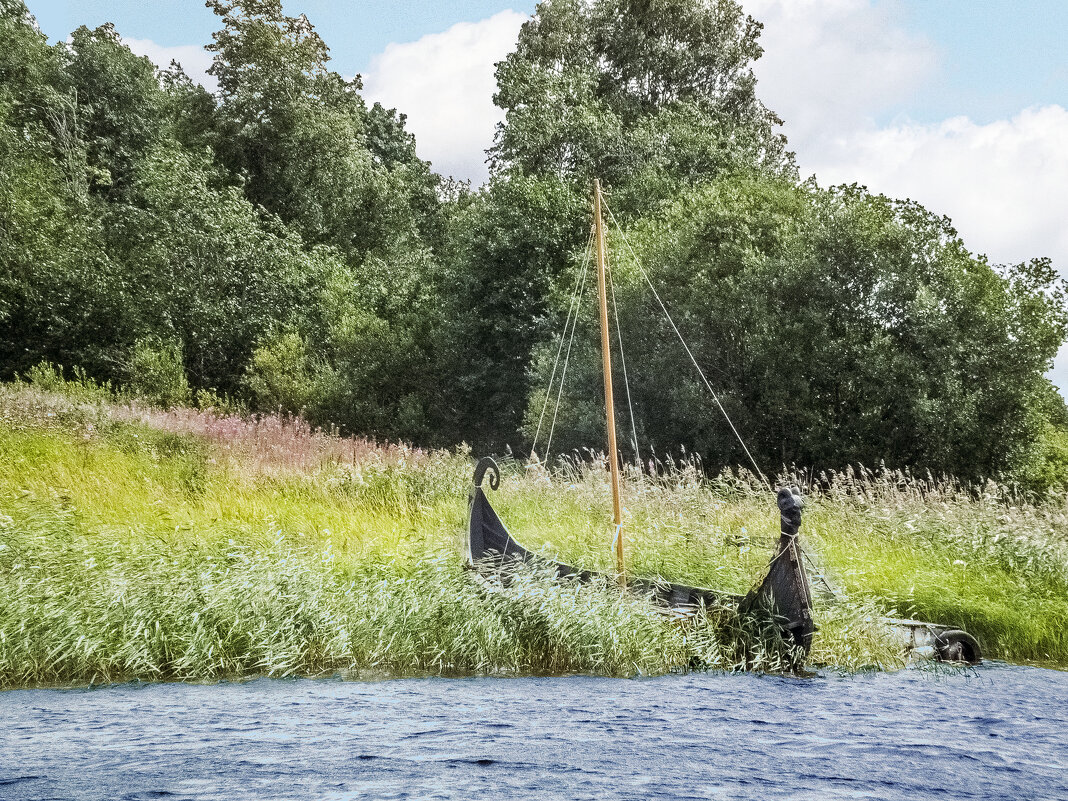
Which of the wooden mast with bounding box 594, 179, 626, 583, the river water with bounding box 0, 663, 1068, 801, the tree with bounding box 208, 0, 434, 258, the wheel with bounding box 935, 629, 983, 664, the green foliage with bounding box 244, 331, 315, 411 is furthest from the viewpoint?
the tree with bounding box 208, 0, 434, 258

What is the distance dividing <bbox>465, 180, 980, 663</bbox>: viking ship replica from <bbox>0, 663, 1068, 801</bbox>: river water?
44 cm

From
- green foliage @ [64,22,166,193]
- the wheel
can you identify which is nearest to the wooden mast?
the wheel

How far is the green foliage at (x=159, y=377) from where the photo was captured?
66.1 feet

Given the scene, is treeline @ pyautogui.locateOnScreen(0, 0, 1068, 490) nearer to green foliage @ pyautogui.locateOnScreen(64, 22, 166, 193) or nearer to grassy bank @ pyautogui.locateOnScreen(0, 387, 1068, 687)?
green foliage @ pyautogui.locateOnScreen(64, 22, 166, 193)

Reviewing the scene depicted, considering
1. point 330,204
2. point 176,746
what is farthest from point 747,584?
point 330,204

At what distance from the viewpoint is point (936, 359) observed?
573 inches

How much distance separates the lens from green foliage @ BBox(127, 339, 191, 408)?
20.2m

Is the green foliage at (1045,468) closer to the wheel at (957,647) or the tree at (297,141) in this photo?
the wheel at (957,647)

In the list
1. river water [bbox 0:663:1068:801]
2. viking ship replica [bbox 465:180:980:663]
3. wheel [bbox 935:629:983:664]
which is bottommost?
river water [bbox 0:663:1068:801]

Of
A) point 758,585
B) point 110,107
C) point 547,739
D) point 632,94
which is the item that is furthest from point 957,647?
point 110,107

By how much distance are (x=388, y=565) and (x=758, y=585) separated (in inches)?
132

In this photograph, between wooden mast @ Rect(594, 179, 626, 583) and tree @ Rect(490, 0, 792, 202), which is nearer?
wooden mast @ Rect(594, 179, 626, 583)

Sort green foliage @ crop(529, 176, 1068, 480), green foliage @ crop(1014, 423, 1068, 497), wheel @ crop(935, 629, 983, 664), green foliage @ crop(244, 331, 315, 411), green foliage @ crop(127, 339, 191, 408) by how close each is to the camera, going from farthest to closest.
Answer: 1. green foliage @ crop(244, 331, 315, 411)
2. green foliage @ crop(127, 339, 191, 408)
3. green foliage @ crop(1014, 423, 1068, 497)
4. green foliage @ crop(529, 176, 1068, 480)
5. wheel @ crop(935, 629, 983, 664)

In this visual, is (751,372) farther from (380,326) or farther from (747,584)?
(380,326)
